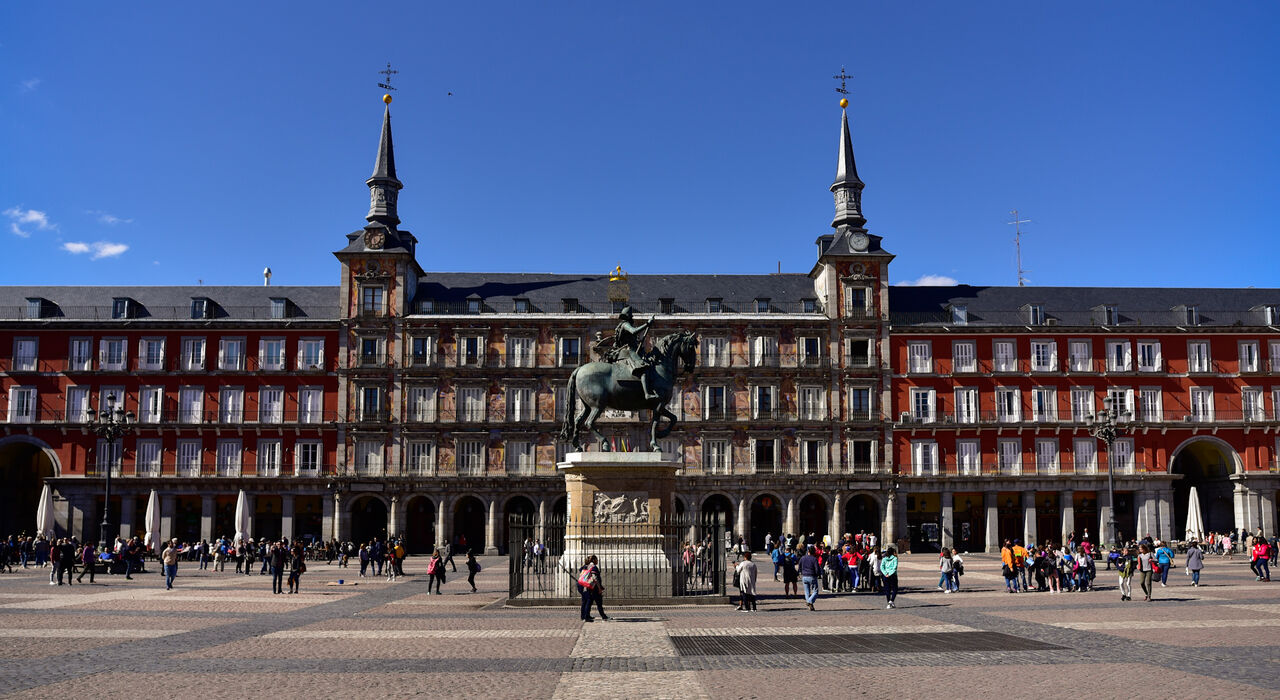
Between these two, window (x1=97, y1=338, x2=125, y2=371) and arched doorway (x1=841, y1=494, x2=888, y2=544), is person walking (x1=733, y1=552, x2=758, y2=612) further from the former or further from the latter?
window (x1=97, y1=338, x2=125, y2=371)

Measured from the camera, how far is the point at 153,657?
52.7ft

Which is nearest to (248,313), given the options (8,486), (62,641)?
(8,486)

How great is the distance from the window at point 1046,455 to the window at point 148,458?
5301 cm

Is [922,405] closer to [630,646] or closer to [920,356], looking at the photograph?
[920,356]

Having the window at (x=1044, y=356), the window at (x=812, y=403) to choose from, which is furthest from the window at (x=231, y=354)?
the window at (x=1044, y=356)

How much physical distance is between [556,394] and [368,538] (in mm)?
14448

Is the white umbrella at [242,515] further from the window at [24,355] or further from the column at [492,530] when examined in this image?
the window at [24,355]

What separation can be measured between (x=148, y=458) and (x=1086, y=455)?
56.7 meters

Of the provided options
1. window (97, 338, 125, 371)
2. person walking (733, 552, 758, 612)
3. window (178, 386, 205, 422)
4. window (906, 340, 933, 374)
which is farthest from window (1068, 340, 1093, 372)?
window (97, 338, 125, 371)

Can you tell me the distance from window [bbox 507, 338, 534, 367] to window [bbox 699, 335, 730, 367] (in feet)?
34.4

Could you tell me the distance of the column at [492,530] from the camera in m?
61.6

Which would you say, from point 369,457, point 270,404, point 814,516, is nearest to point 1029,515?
point 814,516

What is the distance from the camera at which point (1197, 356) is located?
208 ft

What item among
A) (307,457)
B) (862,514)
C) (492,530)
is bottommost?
(492,530)
